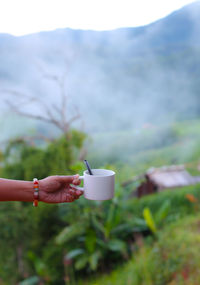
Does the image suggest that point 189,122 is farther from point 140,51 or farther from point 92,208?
point 92,208

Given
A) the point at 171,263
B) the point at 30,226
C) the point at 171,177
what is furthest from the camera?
the point at 171,177

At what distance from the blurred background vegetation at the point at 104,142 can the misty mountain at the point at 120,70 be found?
0.12 feet

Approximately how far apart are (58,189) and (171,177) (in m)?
5.46

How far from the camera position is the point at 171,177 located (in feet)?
19.9

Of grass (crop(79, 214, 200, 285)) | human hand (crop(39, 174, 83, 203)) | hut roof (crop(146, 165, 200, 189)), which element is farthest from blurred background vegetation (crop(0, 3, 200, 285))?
human hand (crop(39, 174, 83, 203))

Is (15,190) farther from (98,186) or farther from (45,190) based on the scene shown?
(98,186)

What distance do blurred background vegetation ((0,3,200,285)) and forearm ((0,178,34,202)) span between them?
1635 mm

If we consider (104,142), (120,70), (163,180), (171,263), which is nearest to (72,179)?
(171,263)

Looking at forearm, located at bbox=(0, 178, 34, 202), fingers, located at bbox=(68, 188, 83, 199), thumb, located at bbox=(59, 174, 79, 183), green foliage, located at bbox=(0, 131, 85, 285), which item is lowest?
green foliage, located at bbox=(0, 131, 85, 285)

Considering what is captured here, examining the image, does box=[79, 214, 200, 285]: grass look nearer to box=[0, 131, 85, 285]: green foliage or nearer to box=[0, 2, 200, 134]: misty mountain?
box=[0, 131, 85, 285]: green foliage

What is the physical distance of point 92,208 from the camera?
3.85m

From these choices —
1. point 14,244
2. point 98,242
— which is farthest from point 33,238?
point 98,242

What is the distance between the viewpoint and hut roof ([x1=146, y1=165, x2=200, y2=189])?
5797 mm

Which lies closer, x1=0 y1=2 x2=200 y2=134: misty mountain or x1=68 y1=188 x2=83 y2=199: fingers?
x1=68 y1=188 x2=83 y2=199: fingers
